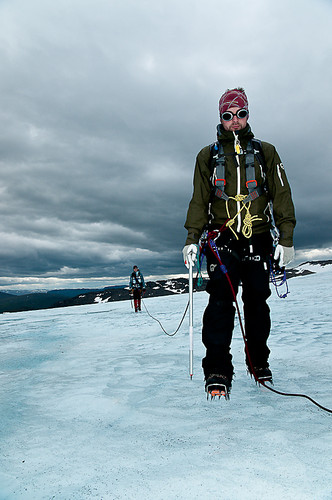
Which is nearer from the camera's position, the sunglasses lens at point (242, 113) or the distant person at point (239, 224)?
the distant person at point (239, 224)

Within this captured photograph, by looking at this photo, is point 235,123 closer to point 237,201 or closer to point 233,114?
point 233,114

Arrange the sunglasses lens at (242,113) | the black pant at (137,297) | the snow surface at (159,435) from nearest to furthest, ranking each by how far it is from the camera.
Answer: the snow surface at (159,435) → the sunglasses lens at (242,113) → the black pant at (137,297)

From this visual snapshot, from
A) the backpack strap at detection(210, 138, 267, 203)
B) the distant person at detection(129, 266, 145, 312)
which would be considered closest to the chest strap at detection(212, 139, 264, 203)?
the backpack strap at detection(210, 138, 267, 203)

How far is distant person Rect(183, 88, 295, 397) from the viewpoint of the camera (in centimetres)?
290

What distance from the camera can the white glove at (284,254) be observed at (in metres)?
2.92

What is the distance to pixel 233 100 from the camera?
3102 millimetres

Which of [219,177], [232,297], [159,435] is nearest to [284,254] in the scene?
[232,297]

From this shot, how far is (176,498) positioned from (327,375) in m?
2.40

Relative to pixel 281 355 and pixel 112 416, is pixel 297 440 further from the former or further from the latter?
pixel 281 355

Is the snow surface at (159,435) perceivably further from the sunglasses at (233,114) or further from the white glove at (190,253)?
the sunglasses at (233,114)

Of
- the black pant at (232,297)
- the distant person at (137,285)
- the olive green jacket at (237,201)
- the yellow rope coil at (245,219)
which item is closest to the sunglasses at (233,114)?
the olive green jacket at (237,201)

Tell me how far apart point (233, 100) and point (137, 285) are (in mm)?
12822

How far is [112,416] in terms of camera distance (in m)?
2.27

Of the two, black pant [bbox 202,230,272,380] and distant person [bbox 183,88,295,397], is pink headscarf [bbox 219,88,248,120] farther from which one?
black pant [bbox 202,230,272,380]
